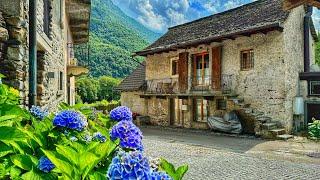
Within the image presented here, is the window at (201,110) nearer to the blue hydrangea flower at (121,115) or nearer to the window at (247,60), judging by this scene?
the window at (247,60)

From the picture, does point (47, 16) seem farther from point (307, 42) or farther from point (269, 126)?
point (307, 42)

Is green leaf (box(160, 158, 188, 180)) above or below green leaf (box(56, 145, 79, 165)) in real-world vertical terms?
below

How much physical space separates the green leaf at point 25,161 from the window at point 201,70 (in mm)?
16501

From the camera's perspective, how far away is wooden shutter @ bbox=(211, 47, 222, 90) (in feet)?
56.6

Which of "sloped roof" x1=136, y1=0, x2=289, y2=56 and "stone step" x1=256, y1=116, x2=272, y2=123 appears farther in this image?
"sloped roof" x1=136, y1=0, x2=289, y2=56

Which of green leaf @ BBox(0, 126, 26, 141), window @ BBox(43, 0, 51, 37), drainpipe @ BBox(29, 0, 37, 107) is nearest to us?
green leaf @ BBox(0, 126, 26, 141)

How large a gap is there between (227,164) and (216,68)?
900 centimetres

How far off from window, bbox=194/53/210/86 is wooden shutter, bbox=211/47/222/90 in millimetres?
646

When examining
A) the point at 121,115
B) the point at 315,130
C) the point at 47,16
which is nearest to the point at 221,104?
the point at 315,130

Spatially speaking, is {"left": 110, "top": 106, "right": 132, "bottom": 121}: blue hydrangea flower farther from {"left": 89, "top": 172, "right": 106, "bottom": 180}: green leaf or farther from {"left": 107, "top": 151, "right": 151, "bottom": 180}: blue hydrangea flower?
{"left": 107, "top": 151, "right": 151, "bottom": 180}: blue hydrangea flower

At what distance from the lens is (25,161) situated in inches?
72.9

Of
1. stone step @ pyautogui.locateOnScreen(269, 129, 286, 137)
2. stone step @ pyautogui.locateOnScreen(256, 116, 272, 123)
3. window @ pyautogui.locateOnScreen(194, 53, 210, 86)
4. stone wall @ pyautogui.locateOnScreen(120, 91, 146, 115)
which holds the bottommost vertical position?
stone step @ pyautogui.locateOnScreen(269, 129, 286, 137)

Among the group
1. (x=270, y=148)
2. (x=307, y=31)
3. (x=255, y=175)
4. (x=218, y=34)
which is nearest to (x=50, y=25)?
(x=255, y=175)

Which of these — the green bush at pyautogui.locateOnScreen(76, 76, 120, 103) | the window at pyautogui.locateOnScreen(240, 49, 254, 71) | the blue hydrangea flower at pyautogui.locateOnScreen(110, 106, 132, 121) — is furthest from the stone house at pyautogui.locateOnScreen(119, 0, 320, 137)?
the green bush at pyautogui.locateOnScreen(76, 76, 120, 103)
